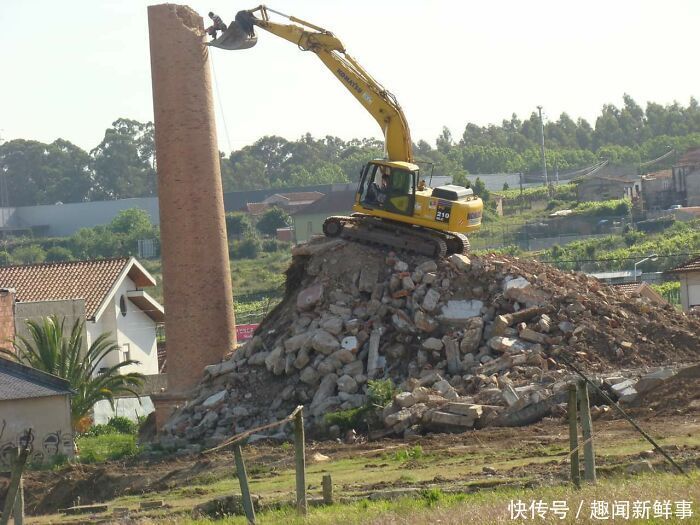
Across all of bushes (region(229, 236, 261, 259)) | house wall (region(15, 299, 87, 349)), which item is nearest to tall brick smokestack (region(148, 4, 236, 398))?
house wall (region(15, 299, 87, 349))

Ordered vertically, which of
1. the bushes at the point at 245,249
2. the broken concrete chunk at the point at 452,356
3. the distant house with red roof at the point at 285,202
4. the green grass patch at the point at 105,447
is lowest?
the green grass patch at the point at 105,447

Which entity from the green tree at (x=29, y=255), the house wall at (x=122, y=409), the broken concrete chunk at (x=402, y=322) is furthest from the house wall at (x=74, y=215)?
the broken concrete chunk at (x=402, y=322)

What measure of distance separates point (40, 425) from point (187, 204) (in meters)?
5.63

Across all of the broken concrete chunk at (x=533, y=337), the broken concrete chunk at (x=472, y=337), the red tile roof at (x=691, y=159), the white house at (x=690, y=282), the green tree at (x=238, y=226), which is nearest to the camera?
the broken concrete chunk at (x=533, y=337)

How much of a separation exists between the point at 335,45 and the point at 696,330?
9526mm

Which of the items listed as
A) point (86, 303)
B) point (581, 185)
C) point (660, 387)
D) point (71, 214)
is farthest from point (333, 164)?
point (660, 387)

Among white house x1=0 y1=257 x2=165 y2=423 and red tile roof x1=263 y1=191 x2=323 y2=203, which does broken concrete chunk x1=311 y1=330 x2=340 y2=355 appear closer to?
white house x1=0 y1=257 x2=165 y2=423

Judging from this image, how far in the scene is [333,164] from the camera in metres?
132

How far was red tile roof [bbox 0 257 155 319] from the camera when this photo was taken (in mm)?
45656

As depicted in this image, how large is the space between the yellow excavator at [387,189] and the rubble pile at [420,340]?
580 mm

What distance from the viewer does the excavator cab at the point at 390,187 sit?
26.9m

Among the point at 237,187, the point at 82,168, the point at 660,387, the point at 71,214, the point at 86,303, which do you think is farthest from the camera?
the point at 82,168

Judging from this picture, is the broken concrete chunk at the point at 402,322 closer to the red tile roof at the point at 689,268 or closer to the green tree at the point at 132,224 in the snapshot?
the red tile roof at the point at 689,268

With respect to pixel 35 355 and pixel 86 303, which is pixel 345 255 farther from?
pixel 86 303
